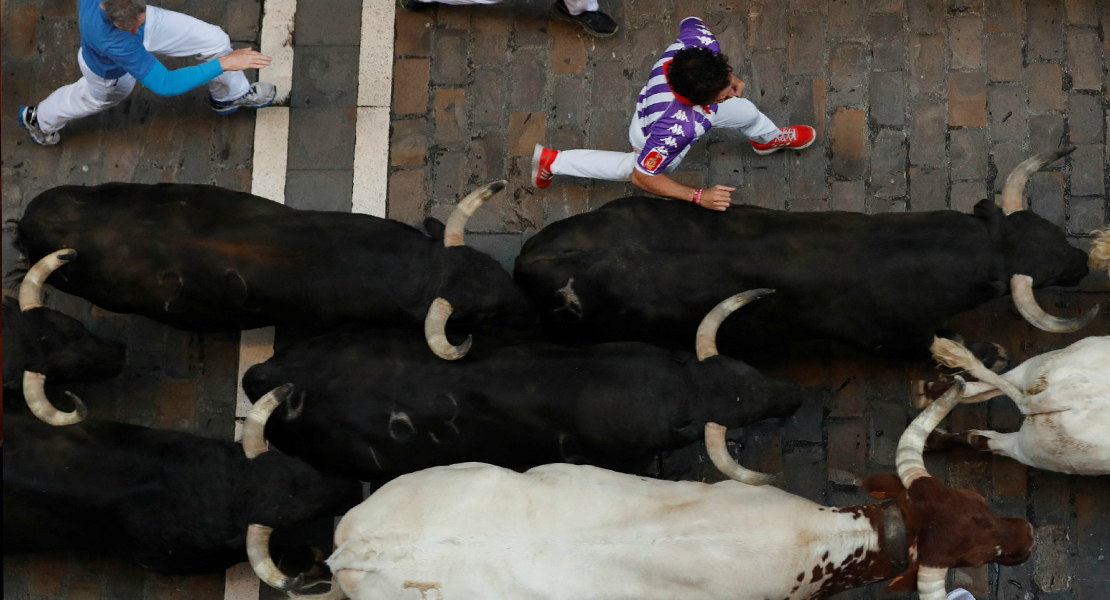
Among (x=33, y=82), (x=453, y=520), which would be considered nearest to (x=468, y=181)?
(x=453, y=520)

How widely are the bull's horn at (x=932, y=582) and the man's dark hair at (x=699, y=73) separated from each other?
281cm

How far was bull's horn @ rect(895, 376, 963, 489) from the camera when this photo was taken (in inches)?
213

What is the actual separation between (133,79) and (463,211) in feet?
8.72

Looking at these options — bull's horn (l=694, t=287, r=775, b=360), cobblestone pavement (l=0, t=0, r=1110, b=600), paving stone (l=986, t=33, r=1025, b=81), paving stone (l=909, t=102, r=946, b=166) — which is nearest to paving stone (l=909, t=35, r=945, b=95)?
cobblestone pavement (l=0, t=0, r=1110, b=600)

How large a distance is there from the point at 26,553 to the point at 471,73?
444 centimetres

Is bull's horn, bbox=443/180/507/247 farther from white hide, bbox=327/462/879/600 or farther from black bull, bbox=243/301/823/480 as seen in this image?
white hide, bbox=327/462/879/600

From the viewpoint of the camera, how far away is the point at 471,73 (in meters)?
7.47

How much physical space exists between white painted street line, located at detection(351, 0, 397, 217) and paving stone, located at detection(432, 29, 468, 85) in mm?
333

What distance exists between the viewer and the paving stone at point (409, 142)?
290 inches

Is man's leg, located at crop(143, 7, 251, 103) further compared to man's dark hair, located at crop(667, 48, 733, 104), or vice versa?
man's leg, located at crop(143, 7, 251, 103)

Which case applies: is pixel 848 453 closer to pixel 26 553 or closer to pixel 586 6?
pixel 586 6

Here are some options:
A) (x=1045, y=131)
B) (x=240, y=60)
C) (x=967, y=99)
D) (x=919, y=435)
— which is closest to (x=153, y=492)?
(x=240, y=60)

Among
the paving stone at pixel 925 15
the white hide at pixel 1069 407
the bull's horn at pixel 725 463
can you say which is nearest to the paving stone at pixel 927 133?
the paving stone at pixel 925 15

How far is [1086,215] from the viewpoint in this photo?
707cm
